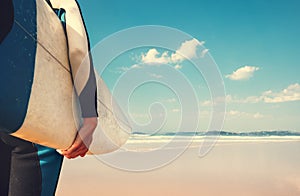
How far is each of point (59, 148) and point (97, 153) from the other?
1.28ft

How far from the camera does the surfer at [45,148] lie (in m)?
1.09

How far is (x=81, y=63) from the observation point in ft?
3.53

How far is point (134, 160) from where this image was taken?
14.2 feet

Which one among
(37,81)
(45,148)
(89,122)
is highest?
(37,81)

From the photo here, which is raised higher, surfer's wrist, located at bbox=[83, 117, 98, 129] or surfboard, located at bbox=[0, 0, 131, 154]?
surfboard, located at bbox=[0, 0, 131, 154]

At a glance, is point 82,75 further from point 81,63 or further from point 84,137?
point 84,137

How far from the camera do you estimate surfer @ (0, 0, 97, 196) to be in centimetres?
109

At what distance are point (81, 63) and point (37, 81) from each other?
0.19 meters

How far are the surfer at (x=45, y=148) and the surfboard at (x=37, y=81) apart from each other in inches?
1.7

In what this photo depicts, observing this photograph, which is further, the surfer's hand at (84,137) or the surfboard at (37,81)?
the surfer's hand at (84,137)

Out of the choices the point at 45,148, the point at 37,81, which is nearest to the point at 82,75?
the point at 37,81

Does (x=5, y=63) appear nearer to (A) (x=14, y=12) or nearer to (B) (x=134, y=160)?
(A) (x=14, y=12)

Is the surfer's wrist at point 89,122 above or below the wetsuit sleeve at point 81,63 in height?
below

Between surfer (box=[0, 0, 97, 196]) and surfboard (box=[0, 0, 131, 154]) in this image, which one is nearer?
surfboard (box=[0, 0, 131, 154])
